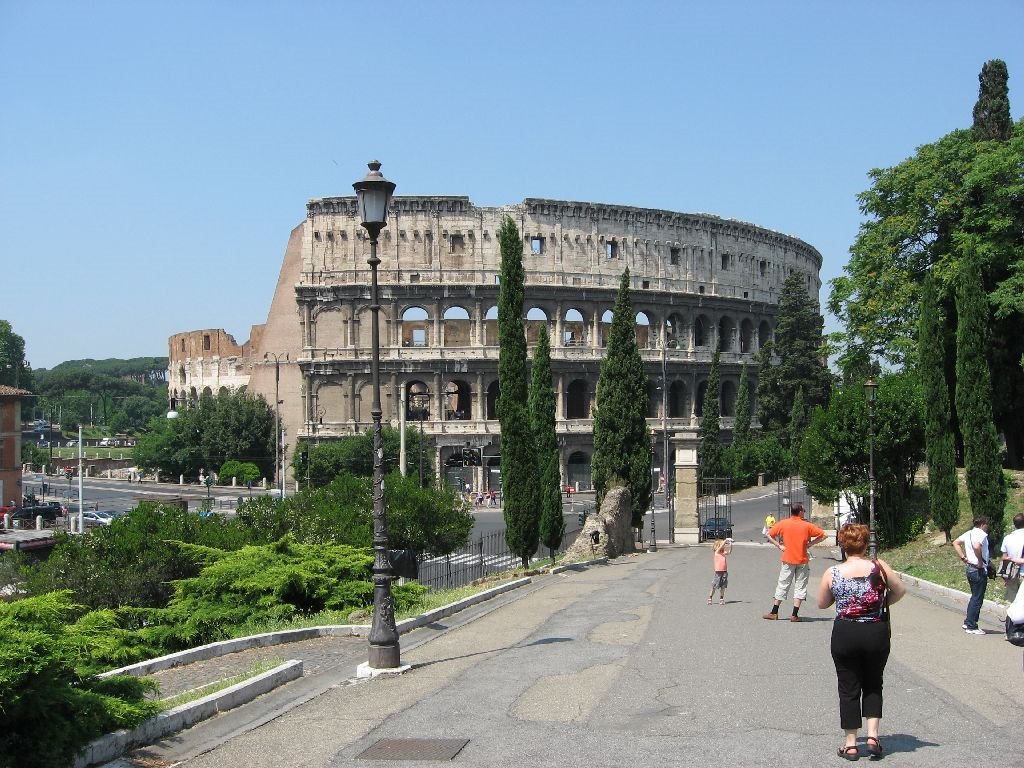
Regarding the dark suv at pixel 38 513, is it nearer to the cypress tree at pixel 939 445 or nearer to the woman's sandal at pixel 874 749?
the cypress tree at pixel 939 445

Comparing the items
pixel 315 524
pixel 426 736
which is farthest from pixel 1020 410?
pixel 426 736

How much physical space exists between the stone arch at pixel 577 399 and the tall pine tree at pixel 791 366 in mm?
11025

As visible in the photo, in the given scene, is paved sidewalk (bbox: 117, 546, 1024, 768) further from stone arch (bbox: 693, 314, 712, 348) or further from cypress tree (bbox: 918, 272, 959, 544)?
stone arch (bbox: 693, 314, 712, 348)

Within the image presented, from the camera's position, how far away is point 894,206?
1524 inches

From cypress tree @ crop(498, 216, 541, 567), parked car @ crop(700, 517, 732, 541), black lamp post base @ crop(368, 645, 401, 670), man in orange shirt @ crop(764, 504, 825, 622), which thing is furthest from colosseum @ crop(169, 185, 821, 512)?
black lamp post base @ crop(368, 645, 401, 670)

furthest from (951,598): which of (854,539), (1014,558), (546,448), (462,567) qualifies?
(462,567)

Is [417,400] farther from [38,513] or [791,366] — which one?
[38,513]

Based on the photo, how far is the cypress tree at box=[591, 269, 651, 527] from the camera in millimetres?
36531

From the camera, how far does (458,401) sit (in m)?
75.7

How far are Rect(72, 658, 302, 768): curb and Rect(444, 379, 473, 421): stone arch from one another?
58.4 m

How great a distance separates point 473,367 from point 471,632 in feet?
178

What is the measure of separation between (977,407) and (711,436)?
37784mm

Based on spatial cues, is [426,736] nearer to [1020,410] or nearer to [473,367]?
[1020,410]

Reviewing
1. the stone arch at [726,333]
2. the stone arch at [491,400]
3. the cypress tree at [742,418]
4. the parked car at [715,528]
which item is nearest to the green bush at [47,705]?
the parked car at [715,528]
